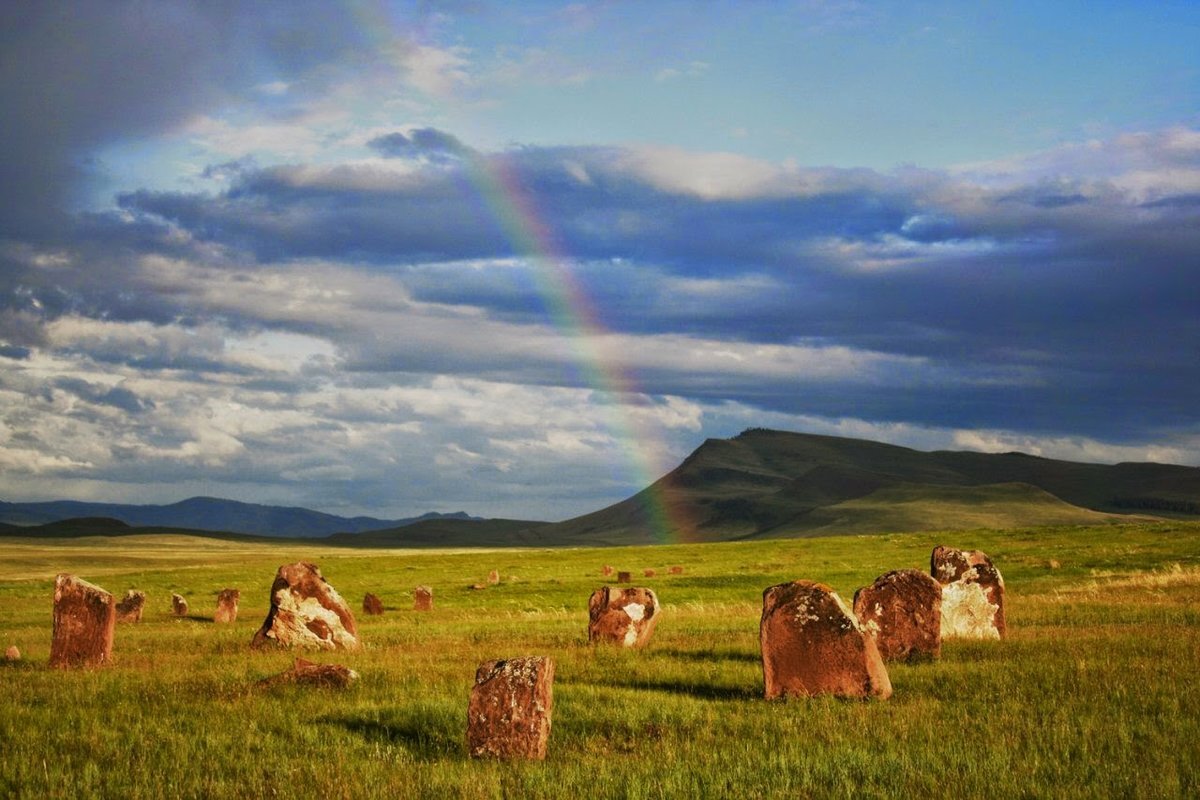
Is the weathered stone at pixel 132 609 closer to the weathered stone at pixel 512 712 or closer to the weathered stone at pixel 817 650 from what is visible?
the weathered stone at pixel 817 650

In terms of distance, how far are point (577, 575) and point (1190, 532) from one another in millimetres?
42113

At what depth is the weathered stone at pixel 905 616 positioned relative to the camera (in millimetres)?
20922

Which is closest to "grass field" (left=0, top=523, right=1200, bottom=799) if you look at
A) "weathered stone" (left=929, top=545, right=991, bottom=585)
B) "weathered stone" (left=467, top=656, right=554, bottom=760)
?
"weathered stone" (left=467, top=656, right=554, bottom=760)

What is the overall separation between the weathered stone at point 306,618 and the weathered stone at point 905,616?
12.3m

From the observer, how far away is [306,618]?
26250mm

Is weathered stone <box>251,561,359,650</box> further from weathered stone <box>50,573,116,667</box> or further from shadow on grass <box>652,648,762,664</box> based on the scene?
shadow on grass <box>652,648,762,664</box>

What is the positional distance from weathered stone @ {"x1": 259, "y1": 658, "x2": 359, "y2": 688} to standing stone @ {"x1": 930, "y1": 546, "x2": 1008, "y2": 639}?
13897mm

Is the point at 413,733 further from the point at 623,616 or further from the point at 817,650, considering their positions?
the point at 623,616

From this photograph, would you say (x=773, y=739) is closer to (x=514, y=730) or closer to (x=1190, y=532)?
(x=514, y=730)

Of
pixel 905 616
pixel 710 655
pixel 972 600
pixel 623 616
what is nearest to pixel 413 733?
pixel 710 655

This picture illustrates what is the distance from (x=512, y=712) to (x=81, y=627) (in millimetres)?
13319

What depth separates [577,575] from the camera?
228 feet

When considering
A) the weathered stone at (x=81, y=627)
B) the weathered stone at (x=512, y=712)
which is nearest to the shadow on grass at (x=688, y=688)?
the weathered stone at (x=512, y=712)

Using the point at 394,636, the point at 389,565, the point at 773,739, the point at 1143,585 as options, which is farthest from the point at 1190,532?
the point at 773,739
